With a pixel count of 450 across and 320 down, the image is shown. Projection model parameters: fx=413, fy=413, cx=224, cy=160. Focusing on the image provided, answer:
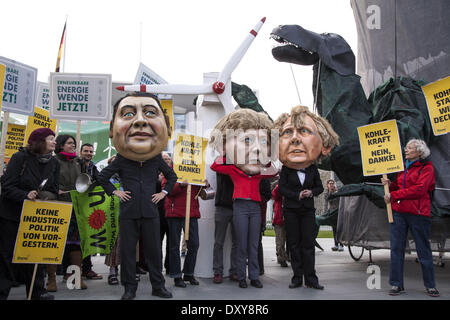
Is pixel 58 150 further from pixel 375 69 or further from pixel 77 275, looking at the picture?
pixel 375 69

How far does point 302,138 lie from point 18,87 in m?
3.87

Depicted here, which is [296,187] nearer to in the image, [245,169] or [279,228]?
[245,169]

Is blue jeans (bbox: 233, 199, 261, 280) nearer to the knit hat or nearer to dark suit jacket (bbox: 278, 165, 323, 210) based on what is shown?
dark suit jacket (bbox: 278, 165, 323, 210)

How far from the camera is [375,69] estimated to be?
296 inches

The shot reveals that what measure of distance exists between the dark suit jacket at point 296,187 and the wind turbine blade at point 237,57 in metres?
1.63

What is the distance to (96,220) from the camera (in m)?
5.25

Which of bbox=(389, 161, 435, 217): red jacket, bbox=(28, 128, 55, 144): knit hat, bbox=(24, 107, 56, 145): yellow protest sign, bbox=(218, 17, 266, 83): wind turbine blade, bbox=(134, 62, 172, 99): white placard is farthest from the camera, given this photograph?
bbox=(134, 62, 172, 99): white placard

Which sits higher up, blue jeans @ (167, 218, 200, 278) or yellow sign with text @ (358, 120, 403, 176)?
yellow sign with text @ (358, 120, 403, 176)

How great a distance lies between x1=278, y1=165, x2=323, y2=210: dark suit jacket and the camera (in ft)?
16.9

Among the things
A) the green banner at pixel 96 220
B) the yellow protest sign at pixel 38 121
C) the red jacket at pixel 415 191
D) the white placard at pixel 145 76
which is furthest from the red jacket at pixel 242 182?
the yellow protest sign at pixel 38 121

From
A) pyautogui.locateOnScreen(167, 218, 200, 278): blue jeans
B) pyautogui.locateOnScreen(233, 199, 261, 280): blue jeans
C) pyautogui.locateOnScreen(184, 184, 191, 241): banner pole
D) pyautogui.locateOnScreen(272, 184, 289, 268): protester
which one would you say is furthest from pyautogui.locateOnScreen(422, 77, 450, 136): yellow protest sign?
pyautogui.locateOnScreen(167, 218, 200, 278): blue jeans

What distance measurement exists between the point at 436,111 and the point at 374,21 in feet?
9.68

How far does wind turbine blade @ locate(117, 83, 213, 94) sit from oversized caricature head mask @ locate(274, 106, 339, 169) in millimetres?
1234

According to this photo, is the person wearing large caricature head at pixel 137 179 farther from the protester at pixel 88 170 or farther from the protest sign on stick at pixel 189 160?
the protester at pixel 88 170
